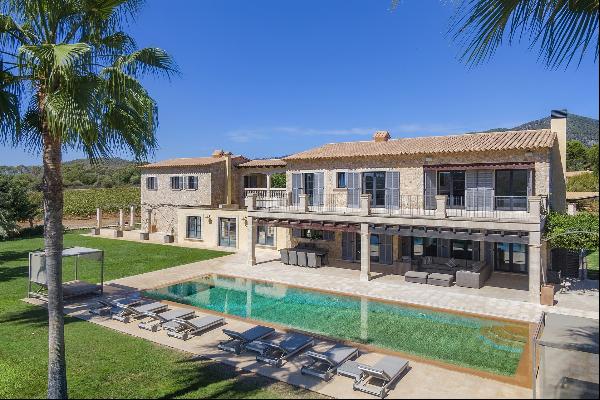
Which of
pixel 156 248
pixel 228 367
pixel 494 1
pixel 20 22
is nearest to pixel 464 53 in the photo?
pixel 494 1

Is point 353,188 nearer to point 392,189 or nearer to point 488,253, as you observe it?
point 392,189

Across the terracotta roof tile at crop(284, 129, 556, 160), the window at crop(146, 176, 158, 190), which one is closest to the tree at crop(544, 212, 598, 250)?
the terracotta roof tile at crop(284, 129, 556, 160)

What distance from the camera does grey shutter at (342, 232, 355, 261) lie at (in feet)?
84.2

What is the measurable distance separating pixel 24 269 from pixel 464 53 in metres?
26.0

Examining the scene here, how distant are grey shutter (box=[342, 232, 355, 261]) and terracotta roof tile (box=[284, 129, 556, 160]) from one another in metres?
4.83

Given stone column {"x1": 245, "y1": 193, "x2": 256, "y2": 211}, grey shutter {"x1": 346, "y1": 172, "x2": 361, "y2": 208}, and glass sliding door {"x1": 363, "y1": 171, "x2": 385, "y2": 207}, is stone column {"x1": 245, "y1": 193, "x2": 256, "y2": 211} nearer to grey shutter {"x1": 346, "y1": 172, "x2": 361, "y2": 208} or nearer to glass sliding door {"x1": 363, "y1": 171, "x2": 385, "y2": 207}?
grey shutter {"x1": 346, "y1": 172, "x2": 361, "y2": 208}

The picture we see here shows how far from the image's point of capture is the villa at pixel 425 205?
61.7ft

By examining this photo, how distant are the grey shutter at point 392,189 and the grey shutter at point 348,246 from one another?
3.11 meters

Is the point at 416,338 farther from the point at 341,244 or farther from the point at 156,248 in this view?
the point at 156,248

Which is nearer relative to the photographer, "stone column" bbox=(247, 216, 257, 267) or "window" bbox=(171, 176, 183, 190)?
"stone column" bbox=(247, 216, 257, 267)

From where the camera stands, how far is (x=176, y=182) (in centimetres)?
3703

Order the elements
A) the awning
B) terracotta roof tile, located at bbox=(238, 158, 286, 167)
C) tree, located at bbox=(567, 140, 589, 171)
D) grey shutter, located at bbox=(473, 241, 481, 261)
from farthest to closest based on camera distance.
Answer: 1. terracotta roof tile, located at bbox=(238, 158, 286, 167)
2. grey shutter, located at bbox=(473, 241, 481, 261)
3. the awning
4. tree, located at bbox=(567, 140, 589, 171)

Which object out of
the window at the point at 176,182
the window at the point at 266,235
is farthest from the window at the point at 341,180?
the window at the point at 176,182

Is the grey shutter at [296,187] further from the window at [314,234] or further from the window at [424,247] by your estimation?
the window at [424,247]
